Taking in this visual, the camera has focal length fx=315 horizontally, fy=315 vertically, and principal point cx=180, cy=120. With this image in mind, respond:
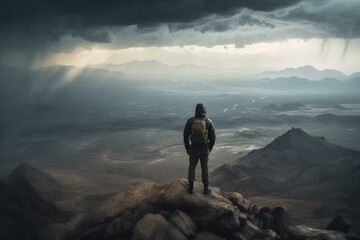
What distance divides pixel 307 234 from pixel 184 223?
5144 mm

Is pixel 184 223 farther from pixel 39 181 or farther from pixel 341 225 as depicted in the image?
pixel 39 181

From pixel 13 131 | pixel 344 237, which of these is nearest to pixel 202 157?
pixel 344 237

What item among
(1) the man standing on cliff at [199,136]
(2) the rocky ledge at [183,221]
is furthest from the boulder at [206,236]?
(1) the man standing on cliff at [199,136]

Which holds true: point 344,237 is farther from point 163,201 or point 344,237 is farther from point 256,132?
point 256,132

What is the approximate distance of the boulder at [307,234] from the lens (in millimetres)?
12722

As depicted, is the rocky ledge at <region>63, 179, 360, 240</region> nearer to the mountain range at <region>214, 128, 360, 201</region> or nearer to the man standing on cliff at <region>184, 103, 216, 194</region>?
the man standing on cliff at <region>184, 103, 216, 194</region>

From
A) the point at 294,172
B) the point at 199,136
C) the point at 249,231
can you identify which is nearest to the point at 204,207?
the point at 249,231

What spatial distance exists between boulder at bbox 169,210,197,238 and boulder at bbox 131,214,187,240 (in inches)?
8.4

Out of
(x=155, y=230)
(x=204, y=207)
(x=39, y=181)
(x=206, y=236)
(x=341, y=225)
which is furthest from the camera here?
(x=39, y=181)

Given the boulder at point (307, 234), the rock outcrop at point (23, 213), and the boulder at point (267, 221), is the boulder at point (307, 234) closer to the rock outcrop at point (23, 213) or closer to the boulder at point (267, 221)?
the boulder at point (267, 221)

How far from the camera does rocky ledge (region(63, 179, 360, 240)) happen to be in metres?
12.1

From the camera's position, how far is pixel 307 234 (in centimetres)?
1294

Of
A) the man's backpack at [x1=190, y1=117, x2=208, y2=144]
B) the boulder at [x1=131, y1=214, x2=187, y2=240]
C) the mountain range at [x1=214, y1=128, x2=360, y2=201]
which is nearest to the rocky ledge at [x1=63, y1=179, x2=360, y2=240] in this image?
the boulder at [x1=131, y1=214, x2=187, y2=240]

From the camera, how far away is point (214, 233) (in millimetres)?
12484
